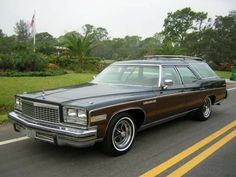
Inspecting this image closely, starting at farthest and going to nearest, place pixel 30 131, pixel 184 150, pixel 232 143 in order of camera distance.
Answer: pixel 232 143
pixel 184 150
pixel 30 131

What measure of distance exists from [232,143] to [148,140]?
5.38 feet

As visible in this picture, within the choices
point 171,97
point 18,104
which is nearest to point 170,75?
point 171,97

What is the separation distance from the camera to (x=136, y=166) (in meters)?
4.38

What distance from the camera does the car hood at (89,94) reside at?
451 cm

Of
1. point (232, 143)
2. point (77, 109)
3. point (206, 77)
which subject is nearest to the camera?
point (77, 109)

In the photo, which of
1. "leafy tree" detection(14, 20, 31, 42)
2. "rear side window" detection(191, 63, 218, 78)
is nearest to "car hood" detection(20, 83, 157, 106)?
"rear side window" detection(191, 63, 218, 78)

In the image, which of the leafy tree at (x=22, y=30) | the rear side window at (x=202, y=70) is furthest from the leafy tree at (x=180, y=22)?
the rear side window at (x=202, y=70)

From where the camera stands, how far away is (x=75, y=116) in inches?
170

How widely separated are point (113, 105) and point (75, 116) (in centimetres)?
66

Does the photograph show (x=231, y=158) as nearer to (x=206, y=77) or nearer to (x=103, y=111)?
(x=103, y=111)

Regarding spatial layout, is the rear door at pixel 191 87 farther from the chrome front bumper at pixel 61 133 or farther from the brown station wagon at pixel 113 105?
the chrome front bumper at pixel 61 133

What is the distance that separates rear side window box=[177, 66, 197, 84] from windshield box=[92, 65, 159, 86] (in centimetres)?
97

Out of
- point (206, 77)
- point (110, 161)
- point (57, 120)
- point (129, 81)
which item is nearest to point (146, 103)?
point (129, 81)

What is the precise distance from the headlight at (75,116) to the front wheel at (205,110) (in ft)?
13.2
